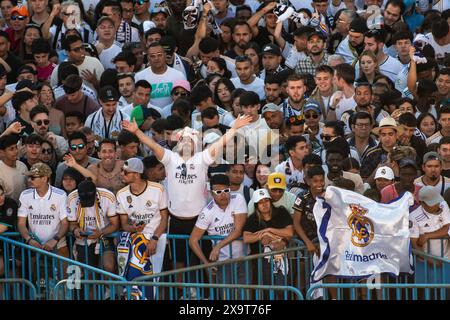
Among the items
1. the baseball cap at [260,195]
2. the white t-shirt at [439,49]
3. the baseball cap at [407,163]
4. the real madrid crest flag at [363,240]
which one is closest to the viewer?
the real madrid crest flag at [363,240]

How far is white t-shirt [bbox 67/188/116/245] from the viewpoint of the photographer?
17422mm

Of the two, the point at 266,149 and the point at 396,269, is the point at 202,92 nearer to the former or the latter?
the point at 266,149

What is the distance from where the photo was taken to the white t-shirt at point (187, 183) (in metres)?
17.4

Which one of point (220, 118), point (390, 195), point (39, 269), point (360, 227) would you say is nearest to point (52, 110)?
point (220, 118)

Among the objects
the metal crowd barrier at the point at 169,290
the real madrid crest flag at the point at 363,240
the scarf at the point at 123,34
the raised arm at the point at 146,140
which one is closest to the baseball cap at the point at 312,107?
the raised arm at the point at 146,140

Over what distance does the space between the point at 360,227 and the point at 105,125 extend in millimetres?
4497

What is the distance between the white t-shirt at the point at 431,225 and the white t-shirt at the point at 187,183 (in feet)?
7.73

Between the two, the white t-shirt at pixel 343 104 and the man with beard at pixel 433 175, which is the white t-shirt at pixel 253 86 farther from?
the man with beard at pixel 433 175

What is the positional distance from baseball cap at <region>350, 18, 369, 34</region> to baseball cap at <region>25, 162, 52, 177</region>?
544 centimetres

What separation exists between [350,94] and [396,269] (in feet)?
13.8

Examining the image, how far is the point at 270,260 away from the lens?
16.6 m

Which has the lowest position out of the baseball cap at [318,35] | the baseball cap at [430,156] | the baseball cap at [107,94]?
the baseball cap at [430,156]
